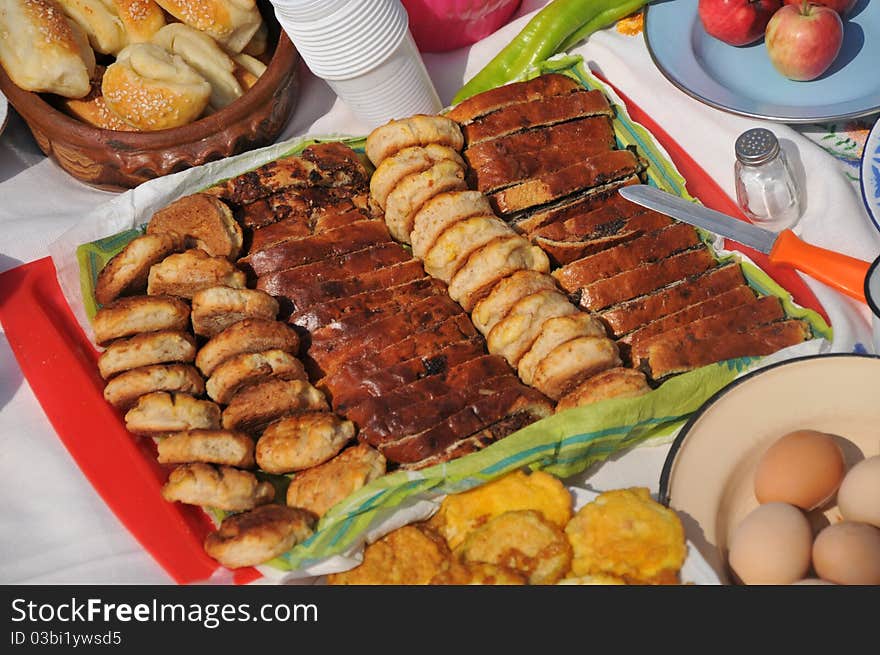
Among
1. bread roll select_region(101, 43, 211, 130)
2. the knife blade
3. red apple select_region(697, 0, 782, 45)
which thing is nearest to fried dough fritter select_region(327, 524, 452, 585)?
the knife blade

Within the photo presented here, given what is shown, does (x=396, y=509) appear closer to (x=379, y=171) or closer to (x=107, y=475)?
(x=107, y=475)

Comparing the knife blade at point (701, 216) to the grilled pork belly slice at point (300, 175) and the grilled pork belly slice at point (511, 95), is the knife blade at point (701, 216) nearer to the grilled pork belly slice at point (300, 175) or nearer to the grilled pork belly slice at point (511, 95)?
the grilled pork belly slice at point (511, 95)

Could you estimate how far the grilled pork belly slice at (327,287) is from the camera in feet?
9.46

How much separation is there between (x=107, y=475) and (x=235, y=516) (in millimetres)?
472

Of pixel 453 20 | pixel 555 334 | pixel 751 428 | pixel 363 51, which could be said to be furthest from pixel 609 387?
pixel 453 20

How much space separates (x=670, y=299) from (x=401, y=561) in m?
1.18

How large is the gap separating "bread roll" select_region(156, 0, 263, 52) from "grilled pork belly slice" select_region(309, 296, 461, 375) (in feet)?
4.43

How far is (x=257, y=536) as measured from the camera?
2354 millimetres

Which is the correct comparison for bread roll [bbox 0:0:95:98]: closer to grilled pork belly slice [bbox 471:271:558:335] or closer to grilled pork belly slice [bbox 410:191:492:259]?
grilled pork belly slice [bbox 410:191:492:259]

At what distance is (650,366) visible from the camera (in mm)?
2734

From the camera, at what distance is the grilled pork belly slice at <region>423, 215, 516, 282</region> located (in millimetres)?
2883

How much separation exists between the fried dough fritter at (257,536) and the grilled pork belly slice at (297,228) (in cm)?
96

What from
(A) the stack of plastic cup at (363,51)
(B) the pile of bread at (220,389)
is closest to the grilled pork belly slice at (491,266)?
(B) the pile of bread at (220,389)
